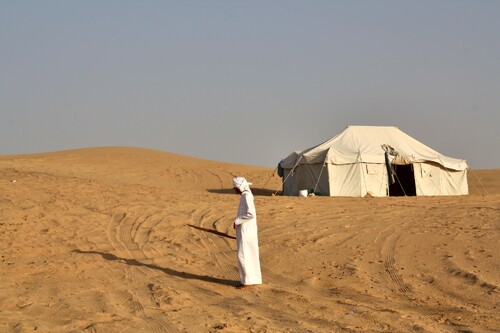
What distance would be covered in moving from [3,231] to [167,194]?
21.8ft

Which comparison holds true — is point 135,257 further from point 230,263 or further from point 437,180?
point 437,180

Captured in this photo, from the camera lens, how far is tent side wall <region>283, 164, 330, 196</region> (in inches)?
930

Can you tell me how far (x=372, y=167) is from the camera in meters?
23.8

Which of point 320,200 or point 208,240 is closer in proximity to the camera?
point 208,240

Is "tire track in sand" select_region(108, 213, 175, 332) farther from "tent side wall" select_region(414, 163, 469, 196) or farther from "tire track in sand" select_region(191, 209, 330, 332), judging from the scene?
"tent side wall" select_region(414, 163, 469, 196)

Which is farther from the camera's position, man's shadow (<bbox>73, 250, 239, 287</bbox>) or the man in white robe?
man's shadow (<bbox>73, 250, 239, 287</bbox>)

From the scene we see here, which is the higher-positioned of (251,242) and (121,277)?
(251,242)

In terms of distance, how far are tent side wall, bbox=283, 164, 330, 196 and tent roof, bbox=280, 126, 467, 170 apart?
0.76ft

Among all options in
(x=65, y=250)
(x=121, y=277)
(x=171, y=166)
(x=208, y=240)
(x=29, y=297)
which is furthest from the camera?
(x=171, y=166)

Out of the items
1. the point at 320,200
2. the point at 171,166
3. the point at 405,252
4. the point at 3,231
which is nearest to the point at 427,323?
the point at 405,252

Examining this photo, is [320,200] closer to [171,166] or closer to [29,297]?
[29,297]

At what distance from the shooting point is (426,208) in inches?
678

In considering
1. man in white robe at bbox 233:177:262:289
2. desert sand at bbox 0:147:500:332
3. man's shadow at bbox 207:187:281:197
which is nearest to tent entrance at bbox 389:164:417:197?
desert sand at bbox 0:147:500:332

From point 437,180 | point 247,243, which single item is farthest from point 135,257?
point 437,180
